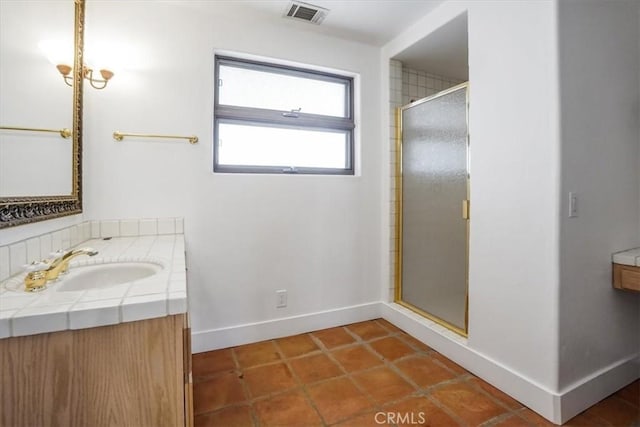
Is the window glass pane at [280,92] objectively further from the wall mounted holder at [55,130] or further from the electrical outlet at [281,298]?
the electrical outlet at [281,298]

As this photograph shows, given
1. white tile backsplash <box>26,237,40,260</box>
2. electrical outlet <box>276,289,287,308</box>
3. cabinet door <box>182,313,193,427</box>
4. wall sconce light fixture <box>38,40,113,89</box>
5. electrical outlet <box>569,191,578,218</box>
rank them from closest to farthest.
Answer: cabinet door <box>182,313,193,427</box>, white tile backsplash <box>26,237,40,260</box>, wall sconce light fixture <box>38,40,113,89</box>, electrical outlet <box>569,191,578,218</box>, electrical outlet <box>276,289,287,308</box>

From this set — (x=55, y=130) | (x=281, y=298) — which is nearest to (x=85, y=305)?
(x=55, y=130)

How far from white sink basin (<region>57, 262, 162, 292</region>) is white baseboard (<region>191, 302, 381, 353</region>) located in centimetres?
96

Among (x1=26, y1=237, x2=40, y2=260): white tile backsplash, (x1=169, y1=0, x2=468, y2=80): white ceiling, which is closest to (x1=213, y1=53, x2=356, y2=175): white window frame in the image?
(x1=169, y1=0, x2=468, y2=80): white ceiling

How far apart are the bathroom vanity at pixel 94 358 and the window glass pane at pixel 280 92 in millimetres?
1793

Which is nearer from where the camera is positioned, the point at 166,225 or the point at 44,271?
the point at 44,271

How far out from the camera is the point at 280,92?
7.79ft

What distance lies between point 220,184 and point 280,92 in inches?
35.6

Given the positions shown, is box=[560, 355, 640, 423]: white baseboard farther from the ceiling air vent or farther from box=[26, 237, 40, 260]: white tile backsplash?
the ceiling air vent

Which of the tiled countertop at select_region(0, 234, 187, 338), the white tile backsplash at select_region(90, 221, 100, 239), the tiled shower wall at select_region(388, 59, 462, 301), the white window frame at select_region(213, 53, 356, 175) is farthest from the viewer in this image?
the tiled shower wall at select_region(388, 59, 462, 301)

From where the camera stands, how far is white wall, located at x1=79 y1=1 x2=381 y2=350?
1.87 m

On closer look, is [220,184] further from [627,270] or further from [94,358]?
[627,270]

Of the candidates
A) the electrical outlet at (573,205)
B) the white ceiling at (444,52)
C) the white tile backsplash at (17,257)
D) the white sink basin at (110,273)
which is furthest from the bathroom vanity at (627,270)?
the white tile backsplash at (17,257)

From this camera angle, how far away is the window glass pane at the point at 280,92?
2.23m
